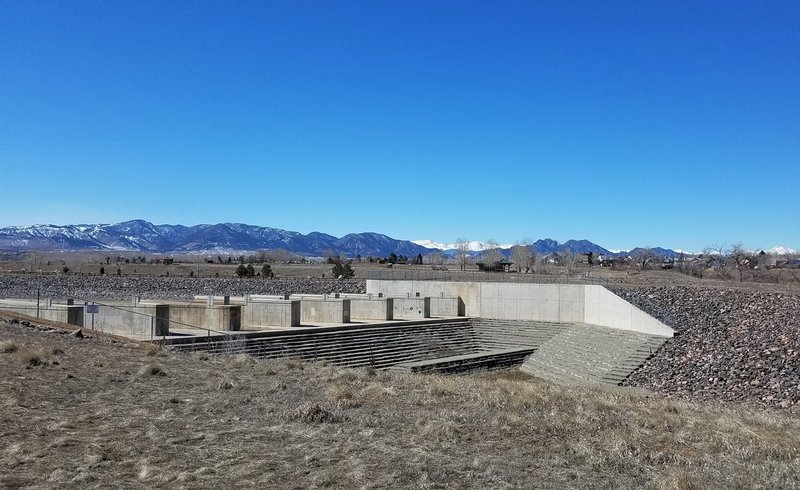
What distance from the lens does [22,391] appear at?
928cm

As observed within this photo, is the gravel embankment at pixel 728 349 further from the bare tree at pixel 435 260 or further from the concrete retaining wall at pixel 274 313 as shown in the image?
the bare tree at pixel 435 260

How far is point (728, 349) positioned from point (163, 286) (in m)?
47.7

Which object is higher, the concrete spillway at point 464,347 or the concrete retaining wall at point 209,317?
the concrete retaining wall at point 209,317

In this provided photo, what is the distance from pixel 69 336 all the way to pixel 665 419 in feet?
46.6

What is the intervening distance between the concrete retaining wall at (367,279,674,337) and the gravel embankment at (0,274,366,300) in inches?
494

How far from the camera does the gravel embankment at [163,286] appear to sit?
2103 inches

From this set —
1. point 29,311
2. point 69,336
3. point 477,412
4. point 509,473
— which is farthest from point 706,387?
point 29,311

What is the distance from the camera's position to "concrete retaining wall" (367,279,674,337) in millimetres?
34500

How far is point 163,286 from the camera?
58250 millimetres

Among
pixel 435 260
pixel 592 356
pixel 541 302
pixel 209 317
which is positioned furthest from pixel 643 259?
pixel 209 317

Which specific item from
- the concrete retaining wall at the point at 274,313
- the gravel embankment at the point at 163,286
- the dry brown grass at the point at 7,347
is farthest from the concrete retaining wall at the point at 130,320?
the gravel embankment at the point at 163,286

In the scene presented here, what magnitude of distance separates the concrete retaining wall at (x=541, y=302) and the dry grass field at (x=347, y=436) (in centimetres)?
2404

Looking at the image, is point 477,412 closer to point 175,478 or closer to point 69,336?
point 175,478

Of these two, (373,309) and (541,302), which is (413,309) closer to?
(373,309)
